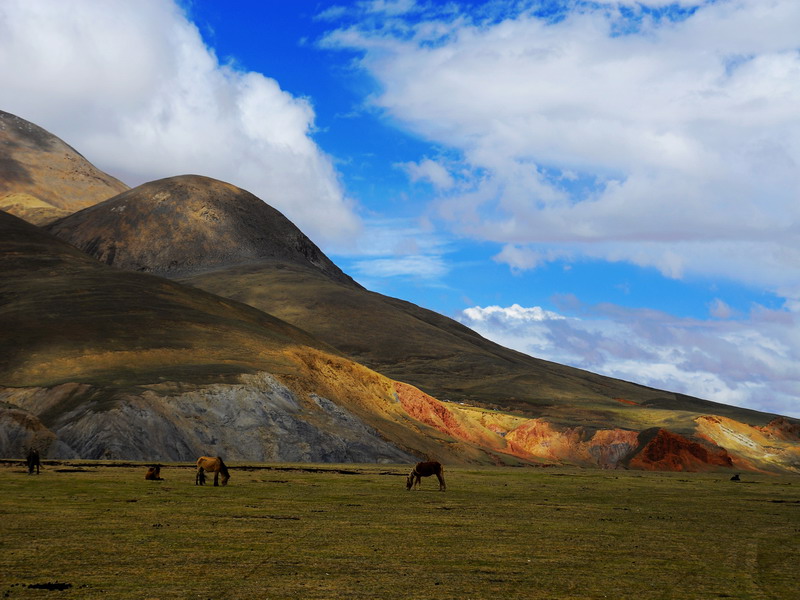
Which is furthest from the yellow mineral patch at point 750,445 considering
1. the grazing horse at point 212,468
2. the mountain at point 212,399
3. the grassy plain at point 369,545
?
the grazing horse at point 212,468

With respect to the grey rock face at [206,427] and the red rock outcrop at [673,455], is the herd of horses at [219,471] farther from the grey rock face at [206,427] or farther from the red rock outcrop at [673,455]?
the red rock outcrop at [673,455]

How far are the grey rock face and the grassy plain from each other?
28818 millimetres

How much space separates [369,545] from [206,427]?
62.7 metres

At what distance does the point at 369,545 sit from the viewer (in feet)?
84.6

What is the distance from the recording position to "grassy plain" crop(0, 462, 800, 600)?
19.6m

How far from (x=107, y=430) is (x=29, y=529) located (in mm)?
52430

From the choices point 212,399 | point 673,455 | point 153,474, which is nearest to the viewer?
point 153,474

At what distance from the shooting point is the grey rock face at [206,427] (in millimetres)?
75438

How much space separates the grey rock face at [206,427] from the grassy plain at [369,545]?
94.5 feet

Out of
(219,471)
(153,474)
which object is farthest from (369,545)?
(153,474)

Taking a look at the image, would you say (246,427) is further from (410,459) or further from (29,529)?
(29,529)

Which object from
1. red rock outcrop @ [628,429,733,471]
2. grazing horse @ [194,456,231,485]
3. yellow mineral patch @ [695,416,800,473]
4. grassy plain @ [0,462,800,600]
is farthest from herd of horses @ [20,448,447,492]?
yellow mineral patch @ [695,416,800,473]

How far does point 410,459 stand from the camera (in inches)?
3755

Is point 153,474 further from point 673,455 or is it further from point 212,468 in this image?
point 673,455
